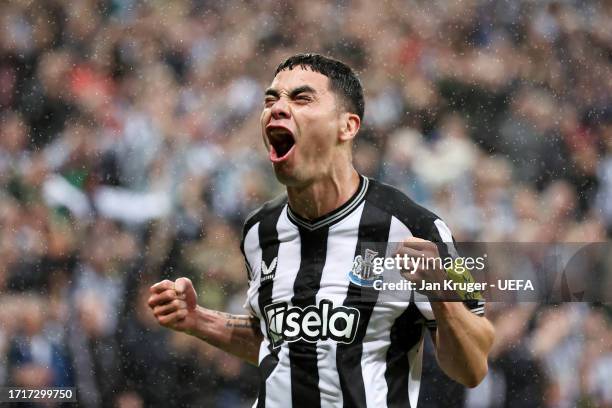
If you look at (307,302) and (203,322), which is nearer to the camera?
(307,302)

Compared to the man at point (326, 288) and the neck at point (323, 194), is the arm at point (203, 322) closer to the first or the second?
the man at point (326, 288)

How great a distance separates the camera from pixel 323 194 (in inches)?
78.3

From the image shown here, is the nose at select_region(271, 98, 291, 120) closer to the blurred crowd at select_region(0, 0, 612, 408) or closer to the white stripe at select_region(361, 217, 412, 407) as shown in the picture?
the white stripe at select_region(361, 217, 412, 407)

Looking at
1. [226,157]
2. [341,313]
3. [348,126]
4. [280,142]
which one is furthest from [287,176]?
[226,157]

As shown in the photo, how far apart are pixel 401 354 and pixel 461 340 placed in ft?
0.62

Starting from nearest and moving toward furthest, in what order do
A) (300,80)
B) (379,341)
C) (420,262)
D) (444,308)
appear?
(420,262), (444,308), (379,341), (300,80)

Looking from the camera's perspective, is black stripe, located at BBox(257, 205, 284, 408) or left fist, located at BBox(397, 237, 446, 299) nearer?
left fist, located at BBox(397, 237, 446, 299)

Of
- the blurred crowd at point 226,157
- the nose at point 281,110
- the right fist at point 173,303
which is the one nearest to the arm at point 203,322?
the right fist at point 173,303

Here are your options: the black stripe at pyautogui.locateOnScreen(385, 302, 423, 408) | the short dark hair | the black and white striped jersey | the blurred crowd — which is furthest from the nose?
the blurred crowd

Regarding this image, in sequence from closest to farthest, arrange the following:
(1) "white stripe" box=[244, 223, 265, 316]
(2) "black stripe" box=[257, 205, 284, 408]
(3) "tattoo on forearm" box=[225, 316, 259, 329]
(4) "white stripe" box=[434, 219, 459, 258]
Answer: (4) "white stripe" box=[434, 219, 459, 258]
(2) "black stripe" box=[257, 205, 284, 408]
(1) "white stripe" box=[244, 223, 265, 316]
(3) "tattoo on forearm" box=[225, 316, 259, 329]

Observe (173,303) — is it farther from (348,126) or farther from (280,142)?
(348,126)

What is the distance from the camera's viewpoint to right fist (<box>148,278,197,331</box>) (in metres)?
1.95

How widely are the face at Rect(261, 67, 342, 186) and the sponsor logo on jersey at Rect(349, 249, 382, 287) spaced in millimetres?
218

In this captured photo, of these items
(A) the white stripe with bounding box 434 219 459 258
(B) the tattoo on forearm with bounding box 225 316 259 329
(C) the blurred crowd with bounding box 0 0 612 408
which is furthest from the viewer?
(C) the blurred crowd with bounding box 0 0 612 408
